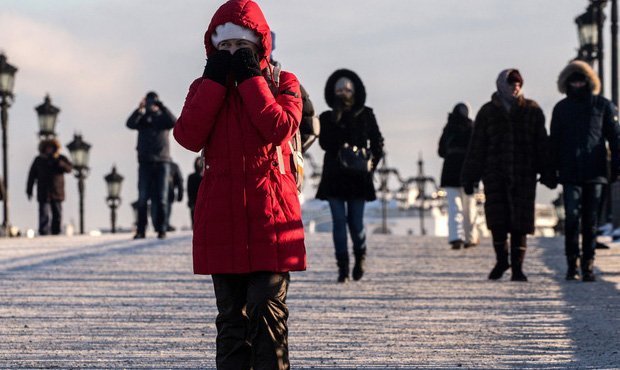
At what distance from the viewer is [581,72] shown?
12.2 metres

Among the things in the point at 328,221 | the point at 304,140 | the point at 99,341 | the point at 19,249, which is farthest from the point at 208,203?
the point at 328,221

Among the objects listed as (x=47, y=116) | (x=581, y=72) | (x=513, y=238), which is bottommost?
(x=513, y=238)

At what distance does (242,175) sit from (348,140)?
6699 millimetres

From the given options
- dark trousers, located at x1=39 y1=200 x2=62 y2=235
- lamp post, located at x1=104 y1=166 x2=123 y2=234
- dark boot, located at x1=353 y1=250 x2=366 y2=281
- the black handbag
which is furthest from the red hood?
lamp post, located at x1=104 y1=166 x2=123 y2=234

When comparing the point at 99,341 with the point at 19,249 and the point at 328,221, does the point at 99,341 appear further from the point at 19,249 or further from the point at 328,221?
the point at 328,221

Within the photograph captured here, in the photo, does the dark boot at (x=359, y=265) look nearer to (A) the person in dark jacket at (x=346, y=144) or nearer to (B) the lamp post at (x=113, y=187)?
(A) the person in dark jacket at (x=346, y=144)

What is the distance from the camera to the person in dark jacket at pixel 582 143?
39.5ft

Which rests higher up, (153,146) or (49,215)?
(153,146)

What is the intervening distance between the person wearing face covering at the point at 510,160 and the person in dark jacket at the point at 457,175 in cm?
395

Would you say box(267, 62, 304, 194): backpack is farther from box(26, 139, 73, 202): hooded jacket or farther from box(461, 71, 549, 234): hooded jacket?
box(26, 139, 73, 202): hooded jacket

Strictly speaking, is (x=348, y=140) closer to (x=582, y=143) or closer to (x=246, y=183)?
(x=582, y=143)

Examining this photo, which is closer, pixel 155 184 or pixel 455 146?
pixel 455 146

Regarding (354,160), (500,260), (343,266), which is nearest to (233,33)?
(354,160)

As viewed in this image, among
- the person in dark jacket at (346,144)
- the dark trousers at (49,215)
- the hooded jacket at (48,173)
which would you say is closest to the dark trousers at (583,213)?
the person in dark jacket at (346,144)
